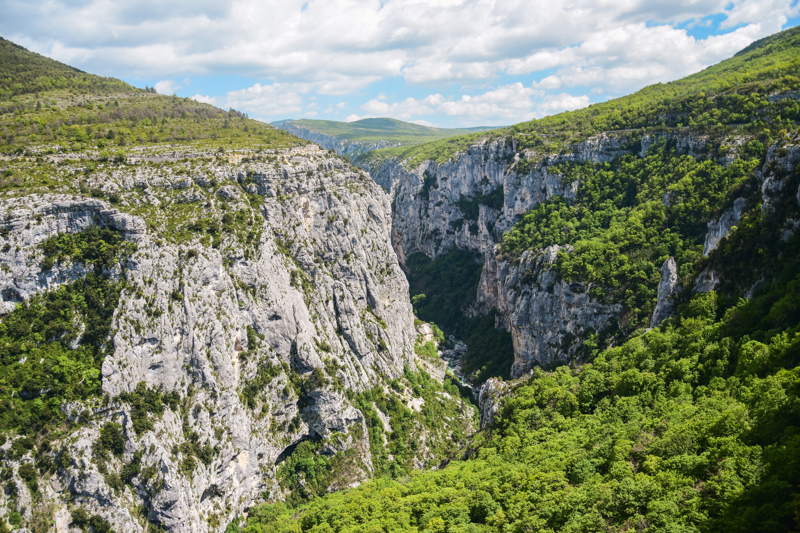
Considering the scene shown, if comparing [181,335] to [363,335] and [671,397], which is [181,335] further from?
[671,397]

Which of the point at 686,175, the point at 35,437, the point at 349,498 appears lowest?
the point at 349,498

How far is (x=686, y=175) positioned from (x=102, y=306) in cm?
10788

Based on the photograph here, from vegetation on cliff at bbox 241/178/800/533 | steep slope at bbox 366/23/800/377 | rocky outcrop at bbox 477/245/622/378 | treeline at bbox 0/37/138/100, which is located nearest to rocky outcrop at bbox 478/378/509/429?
vegetation on cliff at bbox 241/178/800/533

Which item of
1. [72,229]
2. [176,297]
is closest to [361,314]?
[176,297]

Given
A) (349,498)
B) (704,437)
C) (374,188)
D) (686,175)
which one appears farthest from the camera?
(374,188)

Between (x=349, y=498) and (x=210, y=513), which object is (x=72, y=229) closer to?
(x=210, y=513)

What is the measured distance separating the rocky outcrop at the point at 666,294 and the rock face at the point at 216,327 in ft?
170

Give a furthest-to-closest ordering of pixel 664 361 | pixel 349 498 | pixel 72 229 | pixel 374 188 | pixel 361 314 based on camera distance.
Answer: pixel 374 188 < pixel 361 314 < pixel 72 229 < pixel 349 498 < pixel 664 361

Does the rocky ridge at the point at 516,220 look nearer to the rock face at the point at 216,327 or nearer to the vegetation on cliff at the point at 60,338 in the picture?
the rock face at the point at 216,327

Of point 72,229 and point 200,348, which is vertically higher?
point 72,229

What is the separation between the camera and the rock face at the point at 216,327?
57781 millimetres

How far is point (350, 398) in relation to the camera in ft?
274

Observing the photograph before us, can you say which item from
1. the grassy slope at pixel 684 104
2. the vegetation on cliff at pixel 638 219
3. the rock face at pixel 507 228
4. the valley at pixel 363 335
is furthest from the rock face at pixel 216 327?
the grassy slope at pixel 684 104

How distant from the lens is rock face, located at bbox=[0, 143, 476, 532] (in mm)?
57781
